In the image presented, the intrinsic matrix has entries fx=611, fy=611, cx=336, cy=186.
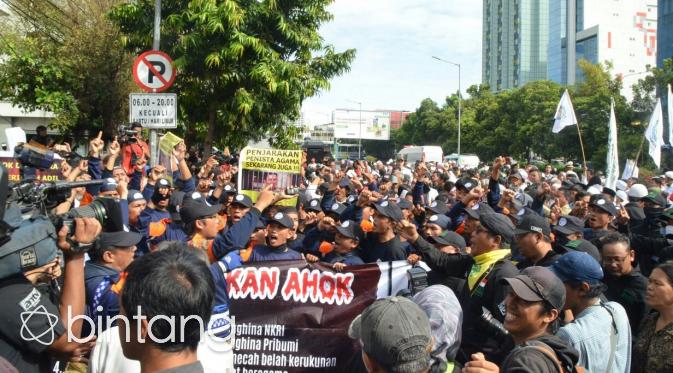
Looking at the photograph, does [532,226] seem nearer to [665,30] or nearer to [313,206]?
[313,206]

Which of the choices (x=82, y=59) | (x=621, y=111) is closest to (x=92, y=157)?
(x=82, y=59)

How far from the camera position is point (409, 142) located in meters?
79.2

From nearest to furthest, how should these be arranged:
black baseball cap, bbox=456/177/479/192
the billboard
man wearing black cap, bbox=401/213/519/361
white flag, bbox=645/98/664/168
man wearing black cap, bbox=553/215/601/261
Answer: man wearing black cap, bbox=401/213/519/361, man wearing black cap, bbox=553/215/601/261, black baseball cap, bbox=456/177/479/192, white flag, bbox=645/98/664/168, the billboard

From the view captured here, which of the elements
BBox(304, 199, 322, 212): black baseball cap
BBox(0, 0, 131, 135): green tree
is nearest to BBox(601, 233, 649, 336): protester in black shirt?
BBox(304, 199, 322, 212): black baseball cap

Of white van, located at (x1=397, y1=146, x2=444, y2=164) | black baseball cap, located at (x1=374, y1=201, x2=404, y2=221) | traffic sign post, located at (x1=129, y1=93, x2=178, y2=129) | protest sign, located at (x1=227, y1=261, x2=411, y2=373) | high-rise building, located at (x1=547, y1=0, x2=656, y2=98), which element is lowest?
protest sign, located at (x1=227, y1=261, x2=411, y2=373)

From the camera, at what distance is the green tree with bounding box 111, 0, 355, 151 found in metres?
12.6

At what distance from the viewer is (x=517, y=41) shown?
466 ft

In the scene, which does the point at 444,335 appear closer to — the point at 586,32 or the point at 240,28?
the point at 240,28

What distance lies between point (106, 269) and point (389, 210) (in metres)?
2.80

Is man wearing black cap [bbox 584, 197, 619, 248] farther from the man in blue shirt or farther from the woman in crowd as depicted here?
the man in blue shirt

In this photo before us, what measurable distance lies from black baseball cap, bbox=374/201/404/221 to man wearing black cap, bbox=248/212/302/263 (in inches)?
35.4

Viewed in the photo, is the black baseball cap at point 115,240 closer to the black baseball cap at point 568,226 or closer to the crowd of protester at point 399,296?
the crowd of protester at point 399,296

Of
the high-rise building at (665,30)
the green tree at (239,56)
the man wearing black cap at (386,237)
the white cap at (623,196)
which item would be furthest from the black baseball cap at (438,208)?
the high-rise building at (665,30)

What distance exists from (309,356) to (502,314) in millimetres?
1758
